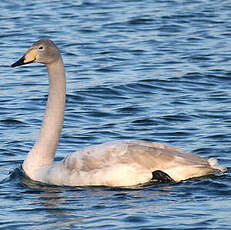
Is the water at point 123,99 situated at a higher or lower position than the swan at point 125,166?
lower

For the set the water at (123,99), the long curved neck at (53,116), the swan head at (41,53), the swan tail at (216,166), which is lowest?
the water at (123,99)

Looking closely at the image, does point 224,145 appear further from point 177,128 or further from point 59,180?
point 59,180

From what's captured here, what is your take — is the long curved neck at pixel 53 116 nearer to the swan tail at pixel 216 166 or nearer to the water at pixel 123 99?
the water at pixel 123 99

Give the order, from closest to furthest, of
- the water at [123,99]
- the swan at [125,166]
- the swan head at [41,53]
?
the water at [123,99], the swan at [125,166], the swan head at [41,53]

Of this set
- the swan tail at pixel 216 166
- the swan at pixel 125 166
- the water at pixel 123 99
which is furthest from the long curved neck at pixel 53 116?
the swan tail at pixel 216 166

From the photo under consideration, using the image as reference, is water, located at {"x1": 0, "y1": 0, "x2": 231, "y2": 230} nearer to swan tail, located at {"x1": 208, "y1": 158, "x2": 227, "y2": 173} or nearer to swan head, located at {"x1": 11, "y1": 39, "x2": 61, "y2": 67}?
swan tail, located at {"x1": 208, "y1": 158, "x2": 227, "y2": 173}

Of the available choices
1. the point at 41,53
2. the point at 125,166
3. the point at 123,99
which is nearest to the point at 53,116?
the point at 41,53

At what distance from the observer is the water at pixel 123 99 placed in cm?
950

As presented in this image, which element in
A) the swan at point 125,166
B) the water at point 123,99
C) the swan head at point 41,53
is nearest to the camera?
the water at point 123,99

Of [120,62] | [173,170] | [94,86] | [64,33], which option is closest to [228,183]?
[173,170]

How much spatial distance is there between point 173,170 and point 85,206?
1.25 metres

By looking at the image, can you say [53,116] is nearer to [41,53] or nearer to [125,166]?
[41,53]

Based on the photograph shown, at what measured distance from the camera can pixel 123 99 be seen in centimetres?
1538

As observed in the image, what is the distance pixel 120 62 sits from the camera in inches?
708
